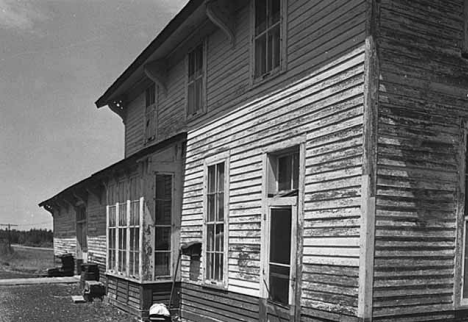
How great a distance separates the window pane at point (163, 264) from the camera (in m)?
11.6

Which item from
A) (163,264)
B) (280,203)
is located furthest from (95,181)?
(280,203)

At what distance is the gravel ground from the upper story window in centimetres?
683

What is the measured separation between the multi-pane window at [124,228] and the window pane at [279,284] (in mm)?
4652

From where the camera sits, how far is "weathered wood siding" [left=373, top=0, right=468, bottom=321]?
19.6ft

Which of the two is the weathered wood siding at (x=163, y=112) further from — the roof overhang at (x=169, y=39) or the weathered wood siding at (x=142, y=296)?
the weathered wood siding at (x=142, y=296)

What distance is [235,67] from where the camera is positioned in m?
9.59

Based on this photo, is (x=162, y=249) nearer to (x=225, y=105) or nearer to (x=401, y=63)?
(x=225, y=105)

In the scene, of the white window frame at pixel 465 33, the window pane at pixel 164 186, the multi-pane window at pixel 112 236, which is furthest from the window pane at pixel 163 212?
the white window frame at pixel 465 33

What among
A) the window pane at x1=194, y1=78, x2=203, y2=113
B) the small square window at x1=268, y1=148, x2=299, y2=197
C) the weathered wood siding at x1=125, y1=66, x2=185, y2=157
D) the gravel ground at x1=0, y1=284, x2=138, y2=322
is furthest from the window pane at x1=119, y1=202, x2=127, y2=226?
the small square window at x1=268, y1=148, x2=299, y2=197

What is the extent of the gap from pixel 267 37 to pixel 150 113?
7262mm

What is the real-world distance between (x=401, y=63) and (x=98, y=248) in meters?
15.3

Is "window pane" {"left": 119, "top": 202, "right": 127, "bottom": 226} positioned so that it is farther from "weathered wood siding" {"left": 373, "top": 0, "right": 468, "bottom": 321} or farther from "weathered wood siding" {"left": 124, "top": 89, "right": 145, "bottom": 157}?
"weathered wood siding" {"left": 373, "top": 0, "right": 468, "bottom": 321}

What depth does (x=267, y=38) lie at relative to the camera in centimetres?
858

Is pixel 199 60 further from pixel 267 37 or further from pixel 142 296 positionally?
pixel 142 296
